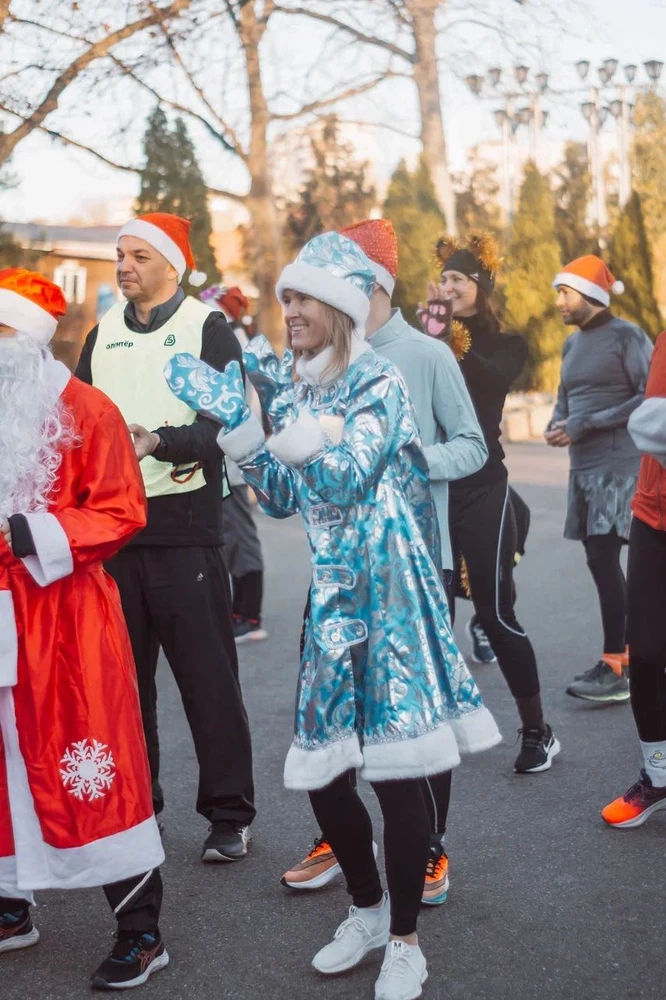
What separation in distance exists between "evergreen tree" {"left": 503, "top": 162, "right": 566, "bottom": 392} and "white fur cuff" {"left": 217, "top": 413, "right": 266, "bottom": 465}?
23531mm

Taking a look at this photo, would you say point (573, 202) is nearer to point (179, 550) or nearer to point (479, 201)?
point (479, 201)

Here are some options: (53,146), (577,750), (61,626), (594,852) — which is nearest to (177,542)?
(61,626)

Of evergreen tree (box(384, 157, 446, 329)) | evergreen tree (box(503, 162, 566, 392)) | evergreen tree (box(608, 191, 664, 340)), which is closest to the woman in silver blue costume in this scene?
evergreen tree (box(503, 162, 566, 392))

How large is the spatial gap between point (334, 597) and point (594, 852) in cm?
161

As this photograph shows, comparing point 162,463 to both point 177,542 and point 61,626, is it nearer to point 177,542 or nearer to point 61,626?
point 177,542

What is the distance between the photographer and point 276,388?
3.40 metres

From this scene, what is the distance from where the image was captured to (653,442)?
4133 mm

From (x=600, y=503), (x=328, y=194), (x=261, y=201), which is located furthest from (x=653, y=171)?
(x=600, y=503)

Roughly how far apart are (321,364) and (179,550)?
1.19m

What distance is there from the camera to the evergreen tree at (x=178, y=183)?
65.2ft

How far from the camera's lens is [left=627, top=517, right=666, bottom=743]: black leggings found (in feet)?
14.5

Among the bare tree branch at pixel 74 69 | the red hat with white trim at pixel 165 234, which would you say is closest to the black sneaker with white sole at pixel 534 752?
the red hat with white trim at pixel 165 234

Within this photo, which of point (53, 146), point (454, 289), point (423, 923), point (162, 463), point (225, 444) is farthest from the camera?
point (53, 146)

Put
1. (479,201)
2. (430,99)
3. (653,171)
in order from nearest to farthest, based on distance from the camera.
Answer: (430,99) → (653,171) → (479,201)
